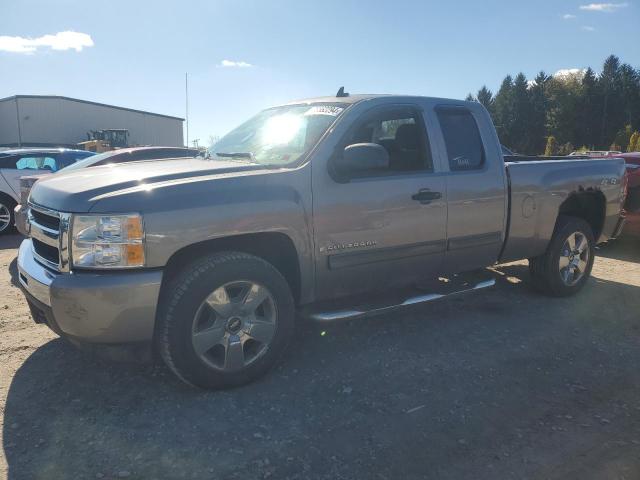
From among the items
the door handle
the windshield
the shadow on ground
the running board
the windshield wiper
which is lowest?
the shadow on ground

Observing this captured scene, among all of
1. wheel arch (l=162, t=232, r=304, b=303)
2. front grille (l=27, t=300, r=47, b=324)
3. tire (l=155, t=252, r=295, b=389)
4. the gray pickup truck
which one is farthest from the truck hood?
front grille (l=27, t=300, r=47, b=324)

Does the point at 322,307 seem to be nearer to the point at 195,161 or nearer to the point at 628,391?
the point at 195,161

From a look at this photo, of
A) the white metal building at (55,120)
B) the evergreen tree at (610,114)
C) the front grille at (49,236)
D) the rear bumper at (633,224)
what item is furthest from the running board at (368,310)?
the evergreen tree at (610,114)

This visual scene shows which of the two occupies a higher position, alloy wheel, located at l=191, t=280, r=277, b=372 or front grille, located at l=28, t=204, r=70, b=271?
front grille, located at l=28, t=204, r=70, b=271

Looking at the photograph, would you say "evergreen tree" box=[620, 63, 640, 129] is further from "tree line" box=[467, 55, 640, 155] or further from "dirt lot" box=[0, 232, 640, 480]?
Result: "dirt lot" box=[0, 232, 640, 480]

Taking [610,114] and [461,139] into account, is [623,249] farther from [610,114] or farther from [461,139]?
[610,114]

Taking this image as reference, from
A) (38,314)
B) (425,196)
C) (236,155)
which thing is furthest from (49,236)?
(425,196)

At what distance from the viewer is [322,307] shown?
4.18m

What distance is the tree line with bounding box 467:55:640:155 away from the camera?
80062 millimetres

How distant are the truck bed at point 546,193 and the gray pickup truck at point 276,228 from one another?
19mm

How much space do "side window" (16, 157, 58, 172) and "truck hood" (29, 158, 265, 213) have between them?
724 centimetres

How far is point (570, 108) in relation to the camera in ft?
268

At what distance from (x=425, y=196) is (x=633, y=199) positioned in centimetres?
615

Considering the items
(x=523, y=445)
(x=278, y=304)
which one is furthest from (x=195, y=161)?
(x=523, y=445)
